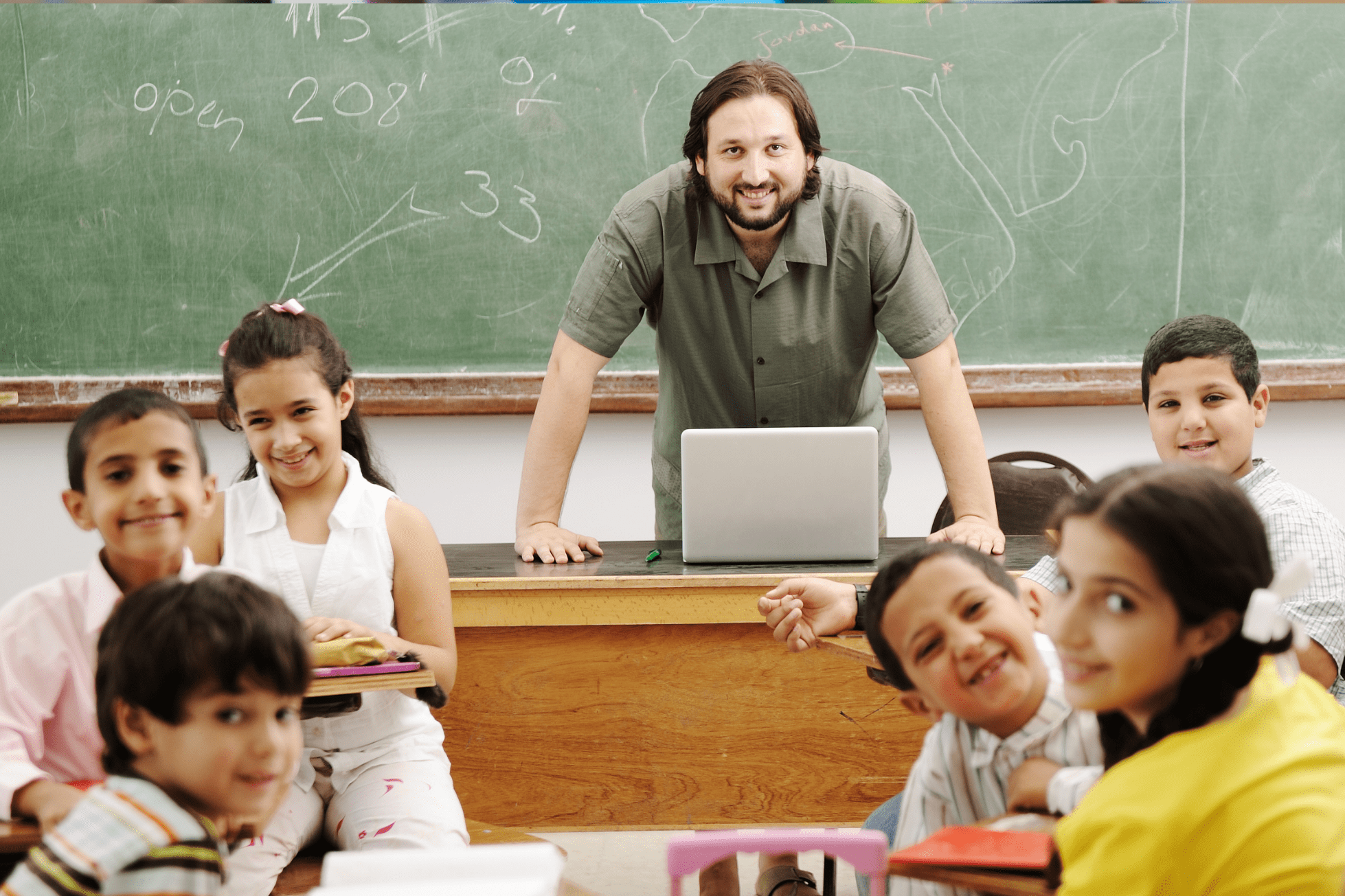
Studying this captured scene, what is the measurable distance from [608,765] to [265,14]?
89.3 inches

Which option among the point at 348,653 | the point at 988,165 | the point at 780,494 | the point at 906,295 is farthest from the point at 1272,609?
the point at 988,165

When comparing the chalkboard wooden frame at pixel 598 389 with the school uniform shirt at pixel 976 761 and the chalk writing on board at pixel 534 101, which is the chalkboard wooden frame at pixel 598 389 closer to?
the chalk writing on board at pixel 534 101

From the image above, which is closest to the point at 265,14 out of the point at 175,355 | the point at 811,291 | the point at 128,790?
the point at 175,355

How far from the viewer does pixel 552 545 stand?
2104mm

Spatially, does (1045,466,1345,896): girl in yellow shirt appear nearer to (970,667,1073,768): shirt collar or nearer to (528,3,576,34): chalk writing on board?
(970,667,1073,768): shirt collar

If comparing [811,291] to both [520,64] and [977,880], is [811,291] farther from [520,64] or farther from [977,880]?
[977,880]

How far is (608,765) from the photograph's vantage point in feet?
6.41

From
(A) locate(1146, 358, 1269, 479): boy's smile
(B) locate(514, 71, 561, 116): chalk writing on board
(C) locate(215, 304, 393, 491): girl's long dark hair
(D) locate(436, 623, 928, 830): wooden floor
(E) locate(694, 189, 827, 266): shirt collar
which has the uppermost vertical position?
(B) locate(514, 71, 561, 116): chalk writing on board

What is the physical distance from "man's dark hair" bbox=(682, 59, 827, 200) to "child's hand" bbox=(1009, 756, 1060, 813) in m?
1.49

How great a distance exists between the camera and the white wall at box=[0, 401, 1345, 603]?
3193 millimetres

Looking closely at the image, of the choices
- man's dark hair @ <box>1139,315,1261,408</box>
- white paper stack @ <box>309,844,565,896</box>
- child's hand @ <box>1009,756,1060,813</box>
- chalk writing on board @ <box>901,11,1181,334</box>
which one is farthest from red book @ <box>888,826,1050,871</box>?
chalk writing on board @ <box>901,11,1181,334</box>

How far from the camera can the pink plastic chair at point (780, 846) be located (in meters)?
0.88

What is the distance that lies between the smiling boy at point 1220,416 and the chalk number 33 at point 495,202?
191cm

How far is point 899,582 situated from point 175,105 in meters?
2.68
